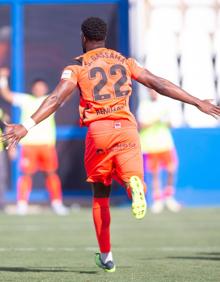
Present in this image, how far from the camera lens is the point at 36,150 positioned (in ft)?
60.4

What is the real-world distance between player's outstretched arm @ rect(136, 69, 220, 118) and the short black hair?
464 millimetres

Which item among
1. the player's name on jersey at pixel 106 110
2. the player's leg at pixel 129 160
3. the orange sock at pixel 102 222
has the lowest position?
the orange sock at pixel 102 222

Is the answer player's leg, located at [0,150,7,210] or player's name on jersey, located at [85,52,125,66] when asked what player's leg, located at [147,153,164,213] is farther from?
player's name on jersey, located at [85,52,125,66]

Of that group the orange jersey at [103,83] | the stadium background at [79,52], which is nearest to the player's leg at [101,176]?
the orange jersey at [103,83]

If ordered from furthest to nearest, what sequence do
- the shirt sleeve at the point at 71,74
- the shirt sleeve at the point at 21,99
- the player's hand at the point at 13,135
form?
the shirt sleeve at the point at 21,99 → the shirt sleeve at the point at 71,74 → the player's hand at the point at 13,135

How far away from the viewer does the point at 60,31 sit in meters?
20.2

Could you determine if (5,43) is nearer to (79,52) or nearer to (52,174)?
(79,52)

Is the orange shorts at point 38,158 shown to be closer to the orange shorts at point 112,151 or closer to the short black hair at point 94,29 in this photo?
the orange shorts at point 112,151

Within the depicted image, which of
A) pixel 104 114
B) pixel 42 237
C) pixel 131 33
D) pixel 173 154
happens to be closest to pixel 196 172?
pixel 173 154

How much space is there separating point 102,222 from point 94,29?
63.4 inches

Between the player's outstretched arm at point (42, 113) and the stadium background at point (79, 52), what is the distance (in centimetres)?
1076

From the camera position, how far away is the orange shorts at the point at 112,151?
344 inches

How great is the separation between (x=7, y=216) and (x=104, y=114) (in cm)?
860

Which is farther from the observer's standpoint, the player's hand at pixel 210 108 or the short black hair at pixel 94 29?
the short black hair at pixel 94 29
